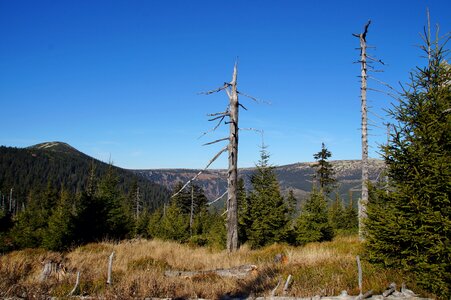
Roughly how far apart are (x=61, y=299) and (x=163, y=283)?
193 cm

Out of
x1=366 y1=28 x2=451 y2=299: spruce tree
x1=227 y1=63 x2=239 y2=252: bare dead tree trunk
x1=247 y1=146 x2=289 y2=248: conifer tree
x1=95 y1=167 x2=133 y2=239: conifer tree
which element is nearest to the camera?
x1=366 y1=28 x2=451 y2=299: spruce tree

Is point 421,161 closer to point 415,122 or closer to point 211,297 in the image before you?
point 415,122

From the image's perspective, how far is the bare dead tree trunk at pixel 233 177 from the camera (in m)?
13.3

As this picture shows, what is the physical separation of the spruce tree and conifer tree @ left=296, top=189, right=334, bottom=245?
10.5 m

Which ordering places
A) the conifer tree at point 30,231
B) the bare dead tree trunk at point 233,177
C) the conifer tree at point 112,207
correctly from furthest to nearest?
the conifer tree at point 30,231 → the conifer tree at point 112,207 → the bare dead tree trunk at point 233,177

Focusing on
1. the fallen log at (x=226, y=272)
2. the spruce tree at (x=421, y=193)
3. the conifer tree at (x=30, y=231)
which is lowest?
the conifer tree at (x=30, y=231)

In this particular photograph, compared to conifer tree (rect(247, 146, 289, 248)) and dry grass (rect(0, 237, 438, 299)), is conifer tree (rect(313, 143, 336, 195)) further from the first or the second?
dry grass (rect(0, 237, 438, 299))

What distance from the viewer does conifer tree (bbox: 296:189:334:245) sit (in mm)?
17273

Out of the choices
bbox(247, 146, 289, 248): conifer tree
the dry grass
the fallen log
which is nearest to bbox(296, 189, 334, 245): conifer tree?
bbox(247, 146, 289, 248): conifer tree

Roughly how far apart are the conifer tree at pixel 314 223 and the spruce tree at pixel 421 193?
10.5 m

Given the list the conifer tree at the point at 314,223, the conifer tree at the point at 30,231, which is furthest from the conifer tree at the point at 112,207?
the conifer tree at the point at 314,223

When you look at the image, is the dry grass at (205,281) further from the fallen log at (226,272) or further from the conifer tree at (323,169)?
the conifer tree at (323,169)

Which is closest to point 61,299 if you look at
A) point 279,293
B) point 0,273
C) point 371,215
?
point 0,273

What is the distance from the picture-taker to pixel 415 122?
673 centimetres
